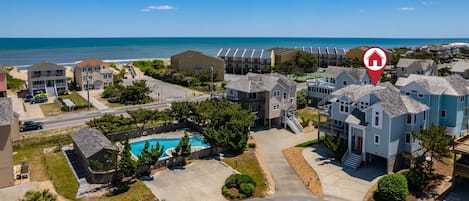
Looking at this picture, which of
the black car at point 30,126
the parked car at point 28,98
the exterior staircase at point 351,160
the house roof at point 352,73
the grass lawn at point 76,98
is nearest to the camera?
the exterior staircase at point 351,160

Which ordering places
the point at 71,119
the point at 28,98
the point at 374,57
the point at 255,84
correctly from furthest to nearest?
the point at 28,98 < the point at 71,119 < the point at 255,84 < the point at 374,57

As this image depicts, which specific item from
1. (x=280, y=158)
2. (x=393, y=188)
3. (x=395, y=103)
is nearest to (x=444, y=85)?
(x=395, y=103)

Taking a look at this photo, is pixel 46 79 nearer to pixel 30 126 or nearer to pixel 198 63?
pixel 30 126

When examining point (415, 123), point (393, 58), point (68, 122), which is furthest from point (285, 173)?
point (393, 58)

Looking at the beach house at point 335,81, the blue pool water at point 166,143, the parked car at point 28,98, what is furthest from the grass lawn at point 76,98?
the beach house at point 335,81

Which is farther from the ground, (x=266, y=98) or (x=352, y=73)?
(x=352, y=73)

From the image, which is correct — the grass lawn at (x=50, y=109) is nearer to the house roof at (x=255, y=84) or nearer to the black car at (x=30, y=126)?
the black car at (x=30, y=126)
